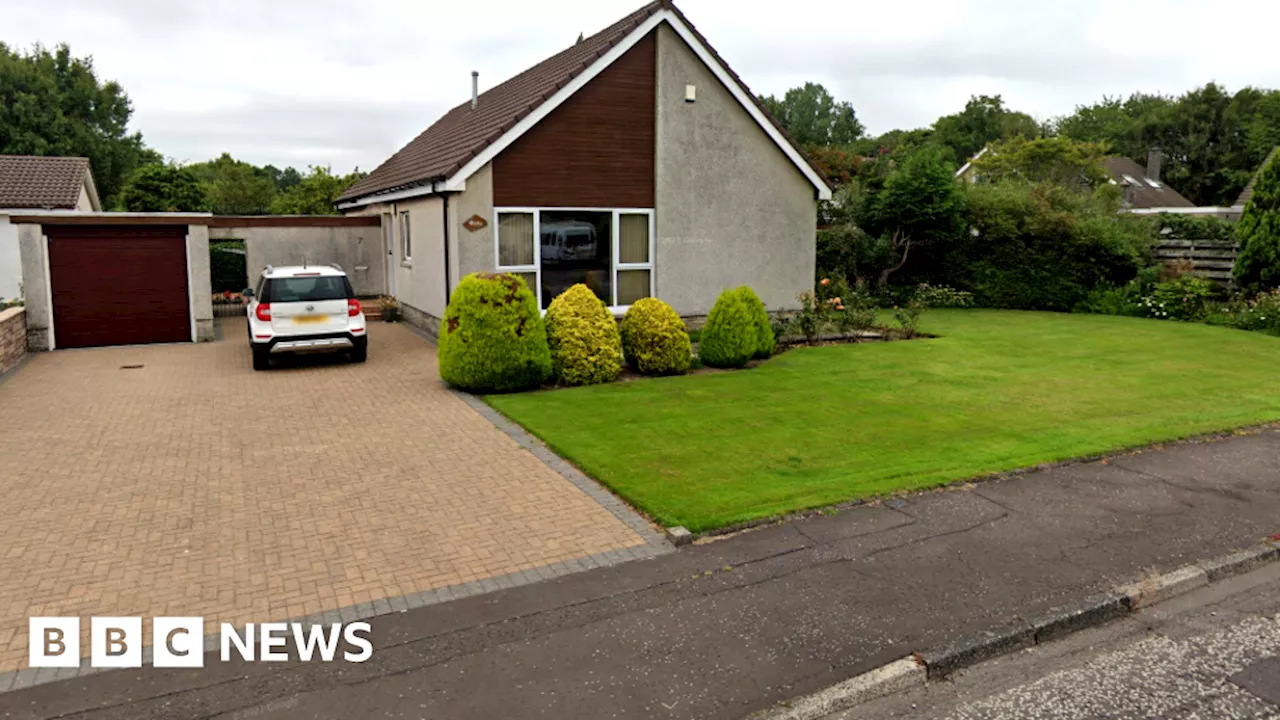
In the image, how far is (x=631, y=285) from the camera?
54.9 feet

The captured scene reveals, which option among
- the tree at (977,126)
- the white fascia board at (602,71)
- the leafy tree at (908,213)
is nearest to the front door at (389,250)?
the white fascia board at (602,71)

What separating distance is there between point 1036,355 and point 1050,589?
10439 millimetres

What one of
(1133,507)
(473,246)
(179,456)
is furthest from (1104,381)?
(179,456)

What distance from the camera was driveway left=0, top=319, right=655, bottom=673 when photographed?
5.70 meters

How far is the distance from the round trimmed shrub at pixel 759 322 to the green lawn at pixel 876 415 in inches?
16.8

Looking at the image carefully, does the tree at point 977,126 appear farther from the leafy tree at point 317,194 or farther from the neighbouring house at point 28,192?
the neighbouring house at point 28,192

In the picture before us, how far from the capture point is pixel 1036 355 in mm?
15016

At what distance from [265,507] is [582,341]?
5937mm

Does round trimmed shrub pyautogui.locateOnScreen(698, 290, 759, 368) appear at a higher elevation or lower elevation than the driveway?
higher

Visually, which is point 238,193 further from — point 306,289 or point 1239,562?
point 1239,562

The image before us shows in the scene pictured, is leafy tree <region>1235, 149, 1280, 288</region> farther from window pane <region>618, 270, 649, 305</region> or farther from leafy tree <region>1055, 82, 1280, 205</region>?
leafy tree <region>1055, 82, 1280, 205</region>

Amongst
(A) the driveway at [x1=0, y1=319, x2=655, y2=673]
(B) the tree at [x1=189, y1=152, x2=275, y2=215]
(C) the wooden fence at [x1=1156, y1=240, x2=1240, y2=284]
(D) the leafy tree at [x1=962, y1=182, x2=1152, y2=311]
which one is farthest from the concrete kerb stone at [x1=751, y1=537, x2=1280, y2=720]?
(B) the tree at [x1=189, y1=152, x2=275, y2=215]

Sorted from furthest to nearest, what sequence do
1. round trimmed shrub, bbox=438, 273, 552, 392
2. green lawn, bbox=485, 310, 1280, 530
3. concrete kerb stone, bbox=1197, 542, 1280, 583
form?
round trimmed shrub, bbox=438, 273, 552, 392, green lawn, bbox=485, 310, 1280, 530, concrete kerb stone, bbox=1197, 542, 1280, 583

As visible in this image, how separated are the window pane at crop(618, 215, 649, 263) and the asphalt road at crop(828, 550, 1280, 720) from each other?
12172mm
